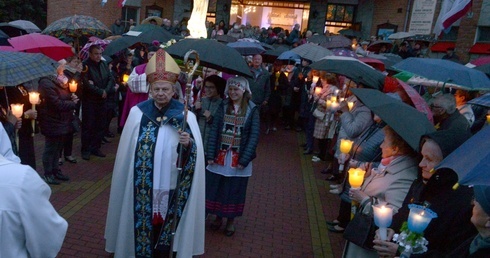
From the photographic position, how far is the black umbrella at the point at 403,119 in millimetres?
3395

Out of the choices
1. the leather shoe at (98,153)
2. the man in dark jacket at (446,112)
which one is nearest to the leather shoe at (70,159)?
the leather shoe at (98,153)

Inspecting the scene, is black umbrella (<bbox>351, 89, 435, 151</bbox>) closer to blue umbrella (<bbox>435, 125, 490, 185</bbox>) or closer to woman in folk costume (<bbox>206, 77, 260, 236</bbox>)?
blue umbrella (<bbox>435, 125, 490, 185</bbox>)

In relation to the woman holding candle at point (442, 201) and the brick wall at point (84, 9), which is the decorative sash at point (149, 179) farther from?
the brick wall at point (84, 9)

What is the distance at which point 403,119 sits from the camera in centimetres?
353

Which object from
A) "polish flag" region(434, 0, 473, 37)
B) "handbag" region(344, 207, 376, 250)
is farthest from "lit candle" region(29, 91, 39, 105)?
"polish flag" region(434, 0, 473, 37)

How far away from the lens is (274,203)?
6.77 metres

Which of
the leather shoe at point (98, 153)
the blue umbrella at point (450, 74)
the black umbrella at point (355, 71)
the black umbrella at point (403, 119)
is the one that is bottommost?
the leather shoe at point (98, 153)

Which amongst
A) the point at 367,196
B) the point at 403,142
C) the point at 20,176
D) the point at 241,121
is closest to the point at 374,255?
the point at 367,196

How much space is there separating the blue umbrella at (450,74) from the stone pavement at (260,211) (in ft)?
7.79

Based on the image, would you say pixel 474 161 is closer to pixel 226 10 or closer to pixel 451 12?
pixel 451 12

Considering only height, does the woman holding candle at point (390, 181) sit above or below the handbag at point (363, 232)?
above

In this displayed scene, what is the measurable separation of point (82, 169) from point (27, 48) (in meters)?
2.23

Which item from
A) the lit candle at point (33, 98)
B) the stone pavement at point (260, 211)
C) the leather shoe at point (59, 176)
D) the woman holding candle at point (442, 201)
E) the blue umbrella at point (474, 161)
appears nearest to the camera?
the blue umbrella at point (474, 161)

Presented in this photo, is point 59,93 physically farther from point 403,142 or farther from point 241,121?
point 403,142
